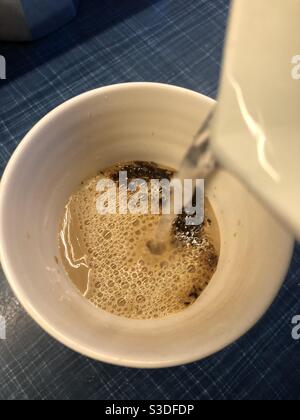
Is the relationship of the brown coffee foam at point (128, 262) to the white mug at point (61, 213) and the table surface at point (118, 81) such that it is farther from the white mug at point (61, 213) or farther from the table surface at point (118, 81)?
the table surface at point (118, 81)

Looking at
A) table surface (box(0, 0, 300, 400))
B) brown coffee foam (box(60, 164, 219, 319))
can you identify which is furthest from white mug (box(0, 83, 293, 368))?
table surface (box(0, 0, 300, 400))

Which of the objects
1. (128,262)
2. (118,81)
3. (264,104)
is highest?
(264,104)

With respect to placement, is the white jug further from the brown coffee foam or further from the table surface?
the table surface

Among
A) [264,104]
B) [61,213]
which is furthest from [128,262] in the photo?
[264,104]

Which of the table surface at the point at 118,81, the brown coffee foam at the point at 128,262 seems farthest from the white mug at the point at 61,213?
the table surface at the point at 118,81

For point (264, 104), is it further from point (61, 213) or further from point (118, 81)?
point (118, 81)
